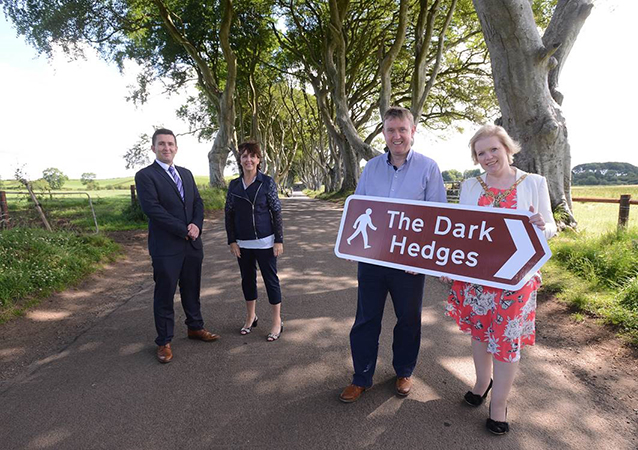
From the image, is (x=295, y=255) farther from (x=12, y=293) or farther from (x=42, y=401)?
(x=42, y=401)

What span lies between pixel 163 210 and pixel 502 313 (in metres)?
3.04

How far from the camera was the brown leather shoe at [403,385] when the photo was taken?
8.92 ft

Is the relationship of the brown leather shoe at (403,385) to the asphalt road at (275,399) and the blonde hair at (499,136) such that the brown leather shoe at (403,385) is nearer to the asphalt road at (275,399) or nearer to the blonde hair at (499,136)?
the asphalt road at (275,399)

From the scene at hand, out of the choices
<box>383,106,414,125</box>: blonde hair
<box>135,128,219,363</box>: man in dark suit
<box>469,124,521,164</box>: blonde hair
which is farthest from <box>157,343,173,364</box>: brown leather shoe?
<box>469,124,521,164</box>: blonde hair

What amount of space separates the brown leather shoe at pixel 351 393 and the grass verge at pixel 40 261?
4.25 m

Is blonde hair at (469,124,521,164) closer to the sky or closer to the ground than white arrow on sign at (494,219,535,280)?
closer to the sky

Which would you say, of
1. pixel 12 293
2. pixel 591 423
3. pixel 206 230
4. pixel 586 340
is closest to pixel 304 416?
pixel 591 423

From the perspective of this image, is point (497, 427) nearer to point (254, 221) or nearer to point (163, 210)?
point (254, 221)

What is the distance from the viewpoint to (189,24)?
15586mm

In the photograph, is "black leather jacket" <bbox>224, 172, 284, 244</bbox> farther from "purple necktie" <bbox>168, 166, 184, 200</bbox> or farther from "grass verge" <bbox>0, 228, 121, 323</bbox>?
"grass verge" <bbox>0, 228, 121, 323</bbox>

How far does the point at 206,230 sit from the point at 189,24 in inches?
419

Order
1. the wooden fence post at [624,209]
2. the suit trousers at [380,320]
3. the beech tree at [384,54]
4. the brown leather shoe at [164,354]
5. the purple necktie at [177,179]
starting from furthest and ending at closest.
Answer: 1. the beech tree at [384,54]
2. the wooden fence post at [624,209]
3. the purple necktie at [177,179]
4. the brown leather shoe at [164,354]
5. the suit trousers at [380,320]

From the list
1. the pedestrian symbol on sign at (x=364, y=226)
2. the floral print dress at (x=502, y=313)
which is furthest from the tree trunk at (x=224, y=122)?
the floral print dress at (x=502, y=313)

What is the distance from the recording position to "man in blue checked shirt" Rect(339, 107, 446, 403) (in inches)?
101
